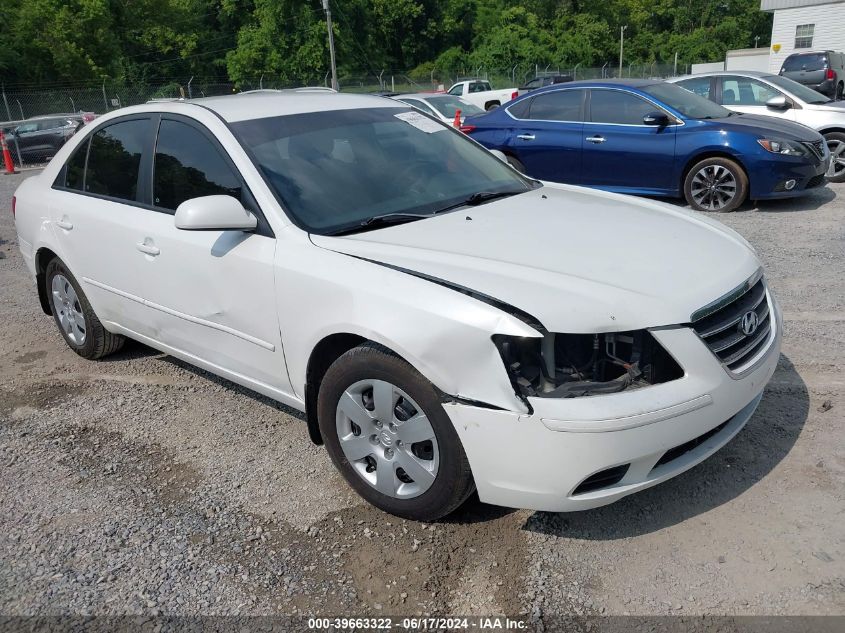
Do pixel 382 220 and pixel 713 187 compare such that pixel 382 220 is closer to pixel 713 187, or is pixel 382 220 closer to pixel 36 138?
pixel 713 187

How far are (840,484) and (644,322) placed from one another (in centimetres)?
132

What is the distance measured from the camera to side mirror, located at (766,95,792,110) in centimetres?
990

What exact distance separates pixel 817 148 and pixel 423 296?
7334 millimetres

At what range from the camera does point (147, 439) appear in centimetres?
392

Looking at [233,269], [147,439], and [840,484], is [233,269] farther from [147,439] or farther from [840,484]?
[840,484]

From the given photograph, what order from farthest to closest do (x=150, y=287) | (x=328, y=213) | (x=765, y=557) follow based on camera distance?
(x=150, y=287) → (x=328, y=213) → (x=765, y=557)

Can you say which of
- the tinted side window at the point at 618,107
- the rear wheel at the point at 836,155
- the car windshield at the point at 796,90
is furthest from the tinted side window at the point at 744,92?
the tinted side window at the point at 618,107

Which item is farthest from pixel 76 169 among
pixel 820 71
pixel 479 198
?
pixel 820 71

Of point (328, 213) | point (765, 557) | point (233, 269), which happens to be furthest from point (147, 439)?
point (765, 557)

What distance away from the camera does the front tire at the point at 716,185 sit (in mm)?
8250

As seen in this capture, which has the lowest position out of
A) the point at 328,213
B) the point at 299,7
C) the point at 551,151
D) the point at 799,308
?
the point at 799,308

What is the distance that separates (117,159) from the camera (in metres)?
4.29

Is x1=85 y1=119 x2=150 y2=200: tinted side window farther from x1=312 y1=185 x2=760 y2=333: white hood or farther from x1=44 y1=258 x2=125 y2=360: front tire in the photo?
x1=312 y1=185 x2=760 y2=333: white hood

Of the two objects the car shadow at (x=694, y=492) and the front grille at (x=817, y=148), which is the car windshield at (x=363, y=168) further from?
the front grille at (x=817, y=148)
